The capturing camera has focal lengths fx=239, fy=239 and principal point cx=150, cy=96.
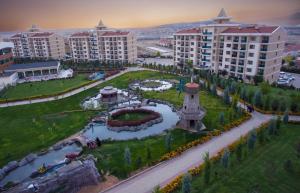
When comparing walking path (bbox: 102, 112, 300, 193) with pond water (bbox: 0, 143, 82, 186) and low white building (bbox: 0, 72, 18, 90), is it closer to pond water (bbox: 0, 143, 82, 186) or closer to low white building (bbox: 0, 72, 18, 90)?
pond water (bbox: 0, 143, 82, 186)

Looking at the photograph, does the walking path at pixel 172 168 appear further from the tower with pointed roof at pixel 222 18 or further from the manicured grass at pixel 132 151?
the tower with pointed roof at pixel 222 18

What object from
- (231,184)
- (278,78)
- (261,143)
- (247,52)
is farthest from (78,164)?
(278,78)

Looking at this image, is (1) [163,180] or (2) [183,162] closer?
(1) [163,180]

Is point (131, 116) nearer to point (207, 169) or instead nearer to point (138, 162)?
point (138, 162)

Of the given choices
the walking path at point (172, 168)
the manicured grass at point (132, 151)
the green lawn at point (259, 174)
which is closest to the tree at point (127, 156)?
the manicured grass at point (132, 151)

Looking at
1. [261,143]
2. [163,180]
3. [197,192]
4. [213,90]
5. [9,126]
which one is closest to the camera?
[197,192]

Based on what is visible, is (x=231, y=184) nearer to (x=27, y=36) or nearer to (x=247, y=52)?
(x=247, y=52)

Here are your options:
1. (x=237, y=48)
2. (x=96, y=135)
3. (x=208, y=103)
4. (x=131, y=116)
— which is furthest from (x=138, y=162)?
(x=237, y=48)
